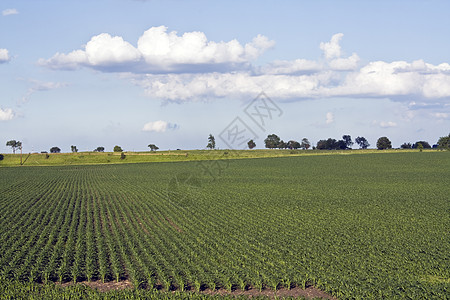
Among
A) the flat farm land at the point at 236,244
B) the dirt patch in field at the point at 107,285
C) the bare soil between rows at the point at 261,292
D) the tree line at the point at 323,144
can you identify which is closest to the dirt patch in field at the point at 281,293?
the bare soil between rows at the point at 261,292

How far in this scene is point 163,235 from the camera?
21156 millimetres

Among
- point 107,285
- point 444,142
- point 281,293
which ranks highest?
point 444,142

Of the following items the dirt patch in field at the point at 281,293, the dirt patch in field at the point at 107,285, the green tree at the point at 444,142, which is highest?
the green tree at the point at 444,142

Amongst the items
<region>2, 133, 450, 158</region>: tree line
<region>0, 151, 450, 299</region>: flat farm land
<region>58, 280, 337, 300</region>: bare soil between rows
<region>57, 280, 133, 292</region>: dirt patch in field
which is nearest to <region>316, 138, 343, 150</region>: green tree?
<region>2, 133, 450, 158</region>: tree line

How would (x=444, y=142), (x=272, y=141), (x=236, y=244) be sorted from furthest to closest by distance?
(x=272, y=141) → (x=444, y=142) → (x=236, y=244)

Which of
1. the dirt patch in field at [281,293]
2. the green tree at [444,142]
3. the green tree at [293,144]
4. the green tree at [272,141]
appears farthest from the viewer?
the green tree at [293,144]

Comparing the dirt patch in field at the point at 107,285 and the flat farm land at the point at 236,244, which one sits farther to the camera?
the flat farm land at the point at 236,244

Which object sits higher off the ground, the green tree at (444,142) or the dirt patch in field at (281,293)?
the green tree at (444,142)

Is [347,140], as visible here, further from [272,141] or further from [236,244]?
[236,244]

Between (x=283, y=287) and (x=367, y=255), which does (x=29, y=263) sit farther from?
(x=367, y=255)

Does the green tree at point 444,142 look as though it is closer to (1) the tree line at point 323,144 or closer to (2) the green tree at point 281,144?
(1) the tree line at point 323,144

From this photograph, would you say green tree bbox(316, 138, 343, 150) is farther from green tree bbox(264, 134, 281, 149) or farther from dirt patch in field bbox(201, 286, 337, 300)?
dirt patch in field bbox(201, 286, 337, 300)

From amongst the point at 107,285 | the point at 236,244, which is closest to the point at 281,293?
the point at 107,285

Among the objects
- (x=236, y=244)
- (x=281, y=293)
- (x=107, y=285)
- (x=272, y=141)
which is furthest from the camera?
(x=272, y=141)
